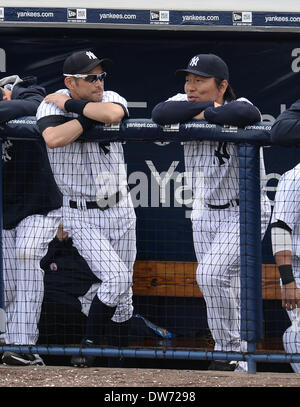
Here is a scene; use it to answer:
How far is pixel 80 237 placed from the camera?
6.78 metres

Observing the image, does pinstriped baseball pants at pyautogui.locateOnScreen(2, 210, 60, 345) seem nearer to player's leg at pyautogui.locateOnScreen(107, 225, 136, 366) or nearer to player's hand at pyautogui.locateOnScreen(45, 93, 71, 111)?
player's leg at pyautogui.locateOnScreen(107, 225, 136, 366)

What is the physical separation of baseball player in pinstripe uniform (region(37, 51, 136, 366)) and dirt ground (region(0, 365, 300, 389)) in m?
0.22

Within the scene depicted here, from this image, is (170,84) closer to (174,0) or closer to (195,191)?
(174,0)

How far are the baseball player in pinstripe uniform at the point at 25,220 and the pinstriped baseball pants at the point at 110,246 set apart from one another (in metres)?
0.21

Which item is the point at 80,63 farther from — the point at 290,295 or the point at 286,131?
the point at 290,295

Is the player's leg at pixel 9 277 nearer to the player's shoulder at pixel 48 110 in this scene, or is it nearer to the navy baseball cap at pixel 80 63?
the player's shoulder at pixel 48 110

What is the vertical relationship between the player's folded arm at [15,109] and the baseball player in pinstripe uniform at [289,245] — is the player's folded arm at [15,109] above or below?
above

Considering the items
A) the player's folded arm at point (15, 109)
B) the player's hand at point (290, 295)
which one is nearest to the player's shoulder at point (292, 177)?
the player's hand at point (290, 295)

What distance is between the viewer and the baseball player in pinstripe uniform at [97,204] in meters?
6.53

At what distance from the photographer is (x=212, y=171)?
6512 millimetres

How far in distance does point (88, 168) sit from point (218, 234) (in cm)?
77

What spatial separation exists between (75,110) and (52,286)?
143cm

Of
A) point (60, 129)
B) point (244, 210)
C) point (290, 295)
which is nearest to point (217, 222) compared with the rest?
point (244, 210)

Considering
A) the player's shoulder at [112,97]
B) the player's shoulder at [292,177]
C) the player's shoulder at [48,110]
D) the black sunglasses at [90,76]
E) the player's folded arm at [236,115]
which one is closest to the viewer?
the player's folded arm at [236,115]
